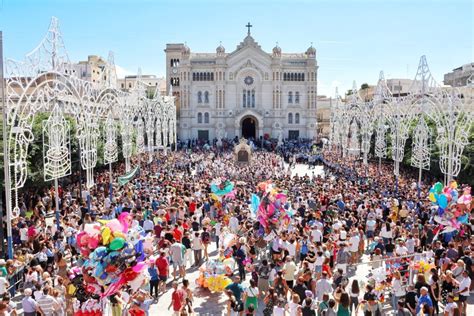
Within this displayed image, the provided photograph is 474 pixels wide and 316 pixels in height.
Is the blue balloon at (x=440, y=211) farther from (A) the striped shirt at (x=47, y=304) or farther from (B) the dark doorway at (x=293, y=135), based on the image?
(B) the dark doorway at (x=293, y=135)

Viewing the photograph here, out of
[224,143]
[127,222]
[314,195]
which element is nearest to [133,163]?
[314,195]

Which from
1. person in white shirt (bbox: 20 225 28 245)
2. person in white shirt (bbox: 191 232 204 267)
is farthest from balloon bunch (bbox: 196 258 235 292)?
person in white shirt (bbox: 20 225 28 245)

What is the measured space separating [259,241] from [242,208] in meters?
4.10

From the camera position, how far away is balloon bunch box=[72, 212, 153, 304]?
8.60 meters

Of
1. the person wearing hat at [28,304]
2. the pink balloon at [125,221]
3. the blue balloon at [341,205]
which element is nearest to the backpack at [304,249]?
the pink balloon at [125,221]

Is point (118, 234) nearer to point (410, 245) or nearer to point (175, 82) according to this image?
point (410, 245)

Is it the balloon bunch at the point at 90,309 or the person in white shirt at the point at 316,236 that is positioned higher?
the person in white shirt at the point at 316,236

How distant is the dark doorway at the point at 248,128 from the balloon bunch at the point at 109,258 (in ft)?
205

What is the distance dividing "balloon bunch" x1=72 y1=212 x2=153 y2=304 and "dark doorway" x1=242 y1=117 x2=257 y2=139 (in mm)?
62635

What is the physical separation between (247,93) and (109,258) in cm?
6213

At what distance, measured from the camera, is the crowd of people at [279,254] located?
31.0 feet

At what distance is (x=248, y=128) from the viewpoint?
7219cm

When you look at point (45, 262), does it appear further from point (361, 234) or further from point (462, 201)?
point (462, 201)

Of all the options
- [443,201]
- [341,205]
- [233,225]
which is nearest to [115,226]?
[233,225]
